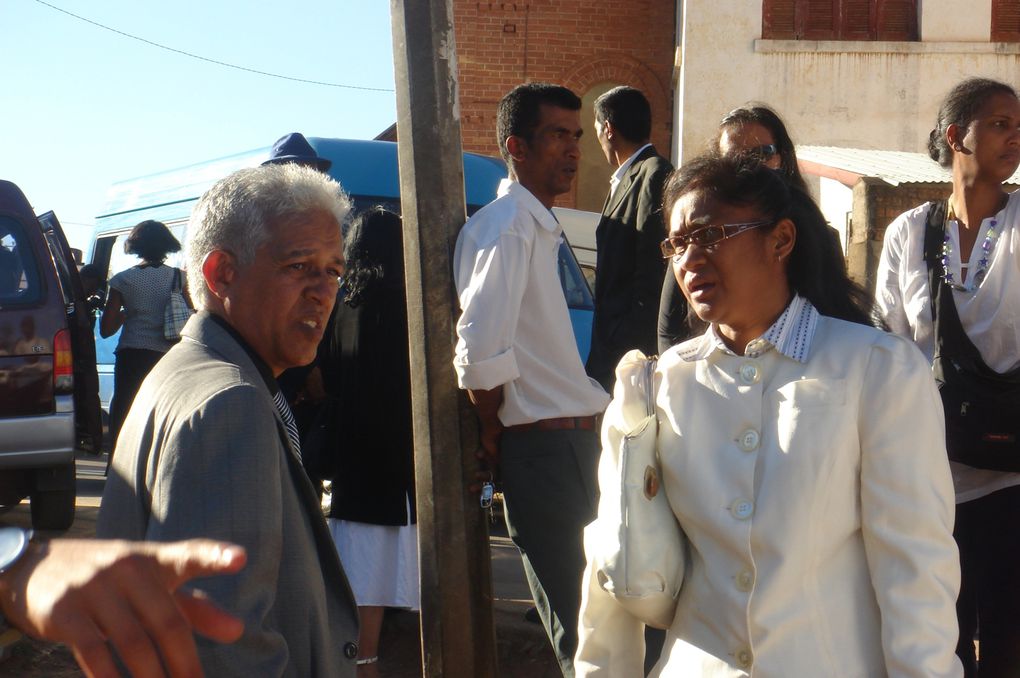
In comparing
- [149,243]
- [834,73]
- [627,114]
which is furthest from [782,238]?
[834,73]

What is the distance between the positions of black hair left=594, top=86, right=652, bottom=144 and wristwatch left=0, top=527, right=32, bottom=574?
425cm

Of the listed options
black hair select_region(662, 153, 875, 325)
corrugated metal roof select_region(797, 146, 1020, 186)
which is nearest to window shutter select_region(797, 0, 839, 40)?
corrugated metal roof select_region(797, 146, 1020, 186)

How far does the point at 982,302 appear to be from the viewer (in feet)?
12.3

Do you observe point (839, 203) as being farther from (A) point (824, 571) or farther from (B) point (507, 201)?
(A) point (824, 571)

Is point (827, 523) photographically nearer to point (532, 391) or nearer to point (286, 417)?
point (286, 417)

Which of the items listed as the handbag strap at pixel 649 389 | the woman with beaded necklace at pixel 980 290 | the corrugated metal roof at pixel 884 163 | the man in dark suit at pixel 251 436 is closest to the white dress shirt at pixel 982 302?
the woman with beaded necklace at pixel 980 290

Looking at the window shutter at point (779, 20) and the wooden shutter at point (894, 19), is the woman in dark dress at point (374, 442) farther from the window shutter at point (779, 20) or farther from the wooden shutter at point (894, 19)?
the wooden shutter at point (894, 19)

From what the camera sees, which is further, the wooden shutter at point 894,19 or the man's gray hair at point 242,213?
the wooden shutter at point 894,19

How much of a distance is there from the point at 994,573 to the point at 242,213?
2.55m

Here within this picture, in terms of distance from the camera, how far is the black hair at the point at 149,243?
27.9ft

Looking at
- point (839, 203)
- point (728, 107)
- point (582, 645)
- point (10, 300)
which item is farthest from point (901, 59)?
point (582, 645)

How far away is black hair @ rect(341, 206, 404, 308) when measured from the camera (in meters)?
4.71

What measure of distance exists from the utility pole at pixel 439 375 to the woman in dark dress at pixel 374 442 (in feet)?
2.49

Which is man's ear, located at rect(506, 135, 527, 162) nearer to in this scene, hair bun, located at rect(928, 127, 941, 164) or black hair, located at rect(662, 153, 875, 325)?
hair bun, located at rect(928, 127, 941, 164)
